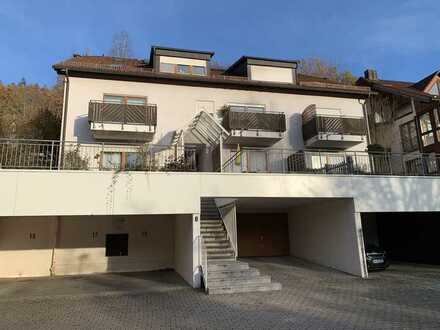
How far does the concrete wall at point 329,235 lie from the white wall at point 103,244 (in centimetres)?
692

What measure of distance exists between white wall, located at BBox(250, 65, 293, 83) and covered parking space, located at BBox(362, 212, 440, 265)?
30.4ft

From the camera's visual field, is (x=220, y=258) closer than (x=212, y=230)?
Yes

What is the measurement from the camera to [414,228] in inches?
674

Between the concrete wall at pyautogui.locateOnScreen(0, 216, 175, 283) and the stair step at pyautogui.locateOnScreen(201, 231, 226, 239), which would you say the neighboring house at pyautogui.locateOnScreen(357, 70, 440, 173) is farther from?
the concrete wall at pyautogui.locateOnScreen(0, 216, 175, 283)

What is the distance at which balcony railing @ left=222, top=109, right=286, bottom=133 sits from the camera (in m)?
16.0

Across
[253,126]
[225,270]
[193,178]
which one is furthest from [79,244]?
[253,126]

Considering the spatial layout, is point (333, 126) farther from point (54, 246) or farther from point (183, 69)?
point (54, 246)

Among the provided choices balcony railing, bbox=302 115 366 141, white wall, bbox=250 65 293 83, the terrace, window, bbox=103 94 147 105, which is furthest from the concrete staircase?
white wall, bbox=250 65 293 83

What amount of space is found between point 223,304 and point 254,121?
970 centimetres

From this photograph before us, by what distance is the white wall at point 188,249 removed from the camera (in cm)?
1094

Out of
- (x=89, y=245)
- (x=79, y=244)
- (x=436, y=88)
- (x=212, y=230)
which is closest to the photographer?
(x=212, y=230)

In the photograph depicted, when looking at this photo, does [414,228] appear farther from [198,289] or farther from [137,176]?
[137,176]

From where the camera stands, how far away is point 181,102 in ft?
54.9

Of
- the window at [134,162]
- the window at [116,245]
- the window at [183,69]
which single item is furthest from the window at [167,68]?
the window at [116,245]
